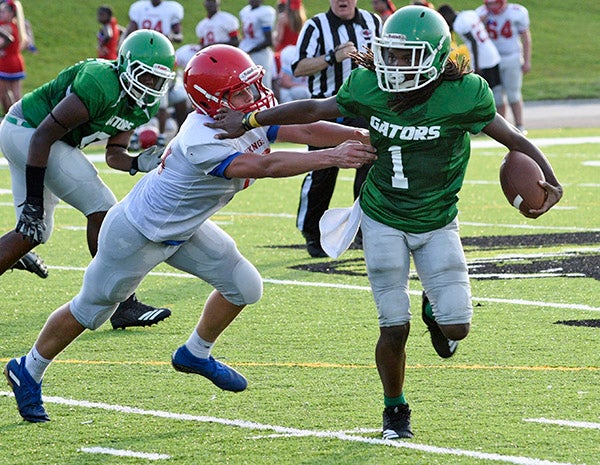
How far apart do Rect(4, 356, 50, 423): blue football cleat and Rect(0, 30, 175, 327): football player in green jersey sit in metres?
1.15

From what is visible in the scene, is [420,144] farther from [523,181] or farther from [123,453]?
[123,453]

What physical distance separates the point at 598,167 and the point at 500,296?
278 inches

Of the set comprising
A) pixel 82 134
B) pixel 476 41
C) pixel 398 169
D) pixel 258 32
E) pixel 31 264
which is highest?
pixel 398 169

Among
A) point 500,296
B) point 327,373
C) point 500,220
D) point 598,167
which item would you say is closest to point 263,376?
point 327,373

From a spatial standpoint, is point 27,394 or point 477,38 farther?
point 477,38

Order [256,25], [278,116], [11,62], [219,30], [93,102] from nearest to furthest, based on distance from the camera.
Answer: [278,116] → [93,102] → [219,30] → [11,62] → [256,25]

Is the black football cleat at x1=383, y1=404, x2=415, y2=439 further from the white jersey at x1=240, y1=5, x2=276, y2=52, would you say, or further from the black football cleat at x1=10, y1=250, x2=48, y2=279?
the white jersey at x1=240, y1=5, x2=276, y2=52

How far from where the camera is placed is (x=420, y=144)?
4594 mm

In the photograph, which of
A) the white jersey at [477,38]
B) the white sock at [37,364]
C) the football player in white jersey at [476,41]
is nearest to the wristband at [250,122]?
the white sock at [37,364]

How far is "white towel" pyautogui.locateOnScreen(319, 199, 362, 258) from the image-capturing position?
15.6ft

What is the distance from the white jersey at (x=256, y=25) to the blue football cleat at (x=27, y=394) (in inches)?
519

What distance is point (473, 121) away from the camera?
4.58 meters

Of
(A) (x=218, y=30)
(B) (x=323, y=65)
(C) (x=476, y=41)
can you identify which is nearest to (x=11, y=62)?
(A) (x=218, y=30)

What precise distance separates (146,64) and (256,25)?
12121 mm
